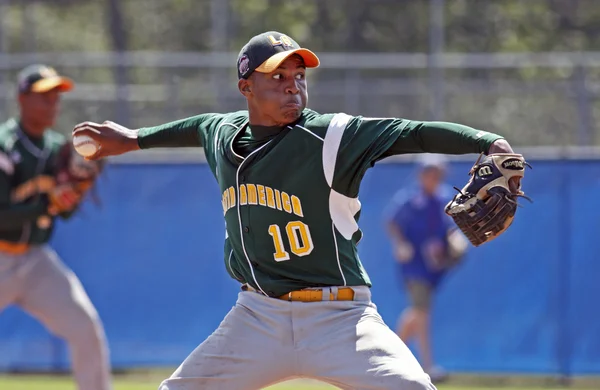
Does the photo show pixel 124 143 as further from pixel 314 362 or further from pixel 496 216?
pixel 496 216

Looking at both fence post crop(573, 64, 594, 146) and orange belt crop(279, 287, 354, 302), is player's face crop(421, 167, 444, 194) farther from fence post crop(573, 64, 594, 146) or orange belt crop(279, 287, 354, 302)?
orange belt crop(279, 287, 354, 302)

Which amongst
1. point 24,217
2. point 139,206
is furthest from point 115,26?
point 24,217

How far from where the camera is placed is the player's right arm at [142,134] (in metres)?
5.34

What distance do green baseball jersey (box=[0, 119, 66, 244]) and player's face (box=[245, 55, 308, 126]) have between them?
3.26m

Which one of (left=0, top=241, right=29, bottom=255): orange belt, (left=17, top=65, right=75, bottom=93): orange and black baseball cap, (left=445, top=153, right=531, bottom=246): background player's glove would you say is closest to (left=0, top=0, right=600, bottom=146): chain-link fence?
(left=17, top=65, right=75, bottom=93): orange and black baseball cap

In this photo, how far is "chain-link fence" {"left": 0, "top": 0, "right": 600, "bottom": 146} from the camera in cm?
1349

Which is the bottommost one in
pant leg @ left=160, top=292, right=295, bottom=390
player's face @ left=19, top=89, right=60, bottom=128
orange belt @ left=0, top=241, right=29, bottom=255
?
pant leg @ left=160, top=292, right=295, bottom=390

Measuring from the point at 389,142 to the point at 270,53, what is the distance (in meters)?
0.68

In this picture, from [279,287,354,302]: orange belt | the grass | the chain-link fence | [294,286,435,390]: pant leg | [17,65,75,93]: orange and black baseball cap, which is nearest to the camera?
[294,286,435,390]: pant leg

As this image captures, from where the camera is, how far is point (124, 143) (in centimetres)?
538

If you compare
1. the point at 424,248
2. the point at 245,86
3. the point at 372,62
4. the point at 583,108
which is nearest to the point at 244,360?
the point at 245,86

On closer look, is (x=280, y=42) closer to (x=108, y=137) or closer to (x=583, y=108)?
(x=108, y=137)

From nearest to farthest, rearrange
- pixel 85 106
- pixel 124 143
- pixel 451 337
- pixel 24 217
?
pixel 124 143, pixel 24 217, pixel 451 337, pixel 85 106

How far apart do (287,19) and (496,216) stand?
12.9 meters
